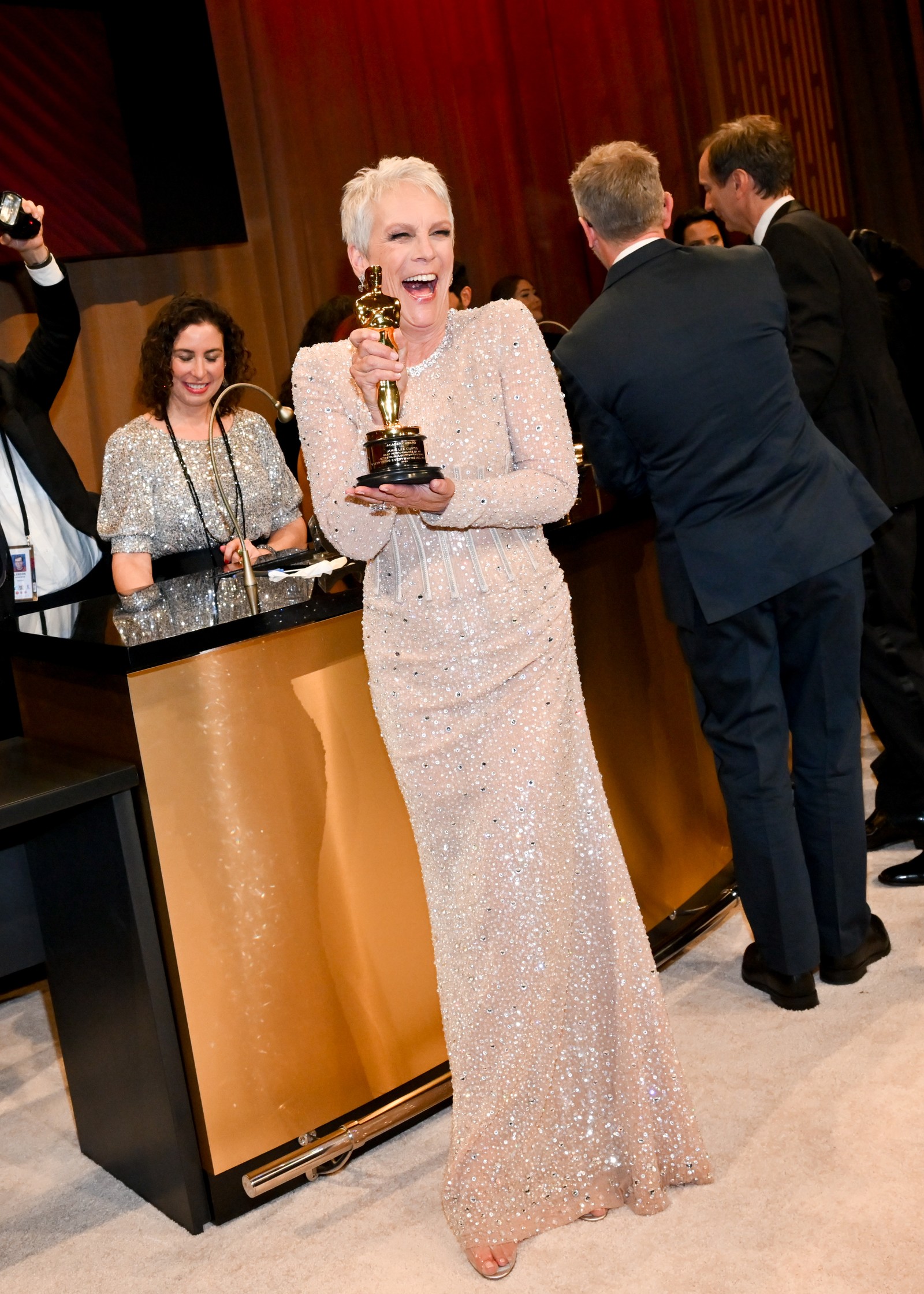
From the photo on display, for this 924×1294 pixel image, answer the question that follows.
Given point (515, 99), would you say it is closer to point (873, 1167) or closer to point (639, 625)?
point (639, 625)

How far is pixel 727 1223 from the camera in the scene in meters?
2.22

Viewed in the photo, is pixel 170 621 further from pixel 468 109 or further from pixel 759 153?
pixel 468 109

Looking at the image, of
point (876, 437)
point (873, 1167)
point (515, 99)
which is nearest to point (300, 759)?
point (873, 1167)

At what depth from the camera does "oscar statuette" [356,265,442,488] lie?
6.11ft

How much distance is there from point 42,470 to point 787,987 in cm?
274

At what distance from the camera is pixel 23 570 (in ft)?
13.0

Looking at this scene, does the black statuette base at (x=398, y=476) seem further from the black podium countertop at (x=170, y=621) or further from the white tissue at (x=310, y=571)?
the white tissue at (x=310, y=571)

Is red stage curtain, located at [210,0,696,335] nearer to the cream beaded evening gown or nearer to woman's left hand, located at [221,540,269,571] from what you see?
woman's left hand, located at [221,540,269,571]

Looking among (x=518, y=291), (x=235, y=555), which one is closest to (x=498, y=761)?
(x=235, y=555)

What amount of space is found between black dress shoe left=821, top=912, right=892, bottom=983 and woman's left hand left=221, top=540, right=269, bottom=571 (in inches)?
71.9

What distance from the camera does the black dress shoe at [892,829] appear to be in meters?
3.74

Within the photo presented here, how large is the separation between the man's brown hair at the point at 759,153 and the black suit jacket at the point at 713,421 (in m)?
0.81

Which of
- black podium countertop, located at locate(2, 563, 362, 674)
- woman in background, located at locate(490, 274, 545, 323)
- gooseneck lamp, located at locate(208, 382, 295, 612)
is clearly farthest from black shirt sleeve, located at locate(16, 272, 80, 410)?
woman in background, located at locate(490, 274, 545, 323)

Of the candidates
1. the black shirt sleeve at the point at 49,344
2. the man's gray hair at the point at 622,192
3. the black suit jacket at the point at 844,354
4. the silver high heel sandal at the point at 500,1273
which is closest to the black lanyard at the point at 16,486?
the black shirt sleeve at the point at 49,344
